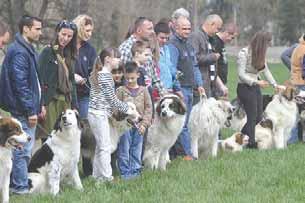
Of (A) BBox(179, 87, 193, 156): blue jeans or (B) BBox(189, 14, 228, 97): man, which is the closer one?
(A) BBox(179, 87, 193, 156): blue jeans

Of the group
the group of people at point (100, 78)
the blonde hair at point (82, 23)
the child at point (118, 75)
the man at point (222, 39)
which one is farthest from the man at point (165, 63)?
the man at point (222, 39)

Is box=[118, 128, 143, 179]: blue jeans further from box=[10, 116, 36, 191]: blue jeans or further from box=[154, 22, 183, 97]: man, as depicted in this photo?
box=[10, 116, 36, 191]: blue jeans

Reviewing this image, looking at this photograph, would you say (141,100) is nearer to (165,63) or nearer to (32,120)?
(165,63)

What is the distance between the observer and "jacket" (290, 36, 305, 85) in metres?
11.7

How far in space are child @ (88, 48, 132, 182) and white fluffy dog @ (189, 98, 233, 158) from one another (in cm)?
241

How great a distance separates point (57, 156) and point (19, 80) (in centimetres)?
110

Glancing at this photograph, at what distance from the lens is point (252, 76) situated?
10.9m

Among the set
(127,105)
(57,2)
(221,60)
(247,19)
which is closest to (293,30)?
(247,19)

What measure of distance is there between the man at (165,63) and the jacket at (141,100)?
3.84 feet

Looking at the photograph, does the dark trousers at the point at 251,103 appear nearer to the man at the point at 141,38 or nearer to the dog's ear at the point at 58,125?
the man at the point at 141,38

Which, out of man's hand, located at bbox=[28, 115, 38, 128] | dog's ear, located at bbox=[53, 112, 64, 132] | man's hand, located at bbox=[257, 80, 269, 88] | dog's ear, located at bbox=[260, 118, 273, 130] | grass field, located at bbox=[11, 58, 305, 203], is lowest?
dog's ear, located at bbox=[260, 118, 273, 130]

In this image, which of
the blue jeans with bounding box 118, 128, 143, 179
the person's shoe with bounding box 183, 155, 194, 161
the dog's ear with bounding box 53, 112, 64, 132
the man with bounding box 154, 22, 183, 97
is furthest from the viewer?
the person's shoe with bounding box 183, 155, 194, 161

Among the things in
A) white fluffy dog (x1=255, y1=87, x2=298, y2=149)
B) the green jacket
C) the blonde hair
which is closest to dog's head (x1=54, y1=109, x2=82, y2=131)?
the green jacket

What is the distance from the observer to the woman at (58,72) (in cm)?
786
